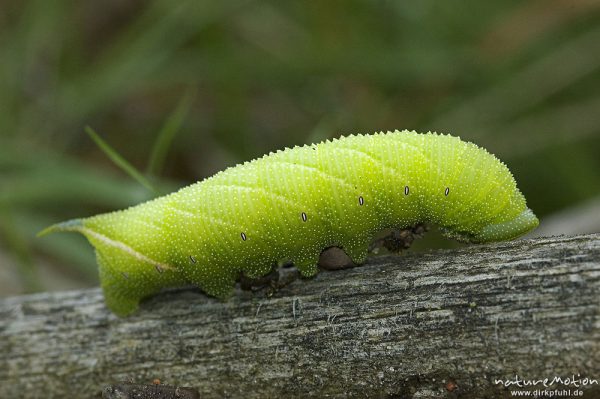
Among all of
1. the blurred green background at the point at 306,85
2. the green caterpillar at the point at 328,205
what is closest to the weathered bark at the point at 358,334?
the green caterpillar at the point at 328,205

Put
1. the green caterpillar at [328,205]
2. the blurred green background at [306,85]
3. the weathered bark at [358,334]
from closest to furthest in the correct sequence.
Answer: the weathered bark at [358,334], the green caterpillar at [328,205], the blurred green background at [306,85]

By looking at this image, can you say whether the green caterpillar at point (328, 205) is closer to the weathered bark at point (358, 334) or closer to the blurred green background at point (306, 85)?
the weathered bark at point (358, 334)

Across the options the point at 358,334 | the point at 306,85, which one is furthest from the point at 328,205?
the point at 306,85

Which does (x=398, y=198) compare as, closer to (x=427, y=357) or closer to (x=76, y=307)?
(x=427, y=357)

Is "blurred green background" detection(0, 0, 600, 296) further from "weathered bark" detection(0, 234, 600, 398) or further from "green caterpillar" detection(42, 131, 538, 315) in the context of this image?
"green caterpillar" detection(42, 131, 538, 315)

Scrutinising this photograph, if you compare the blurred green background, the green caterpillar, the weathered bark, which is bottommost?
the weathered bark

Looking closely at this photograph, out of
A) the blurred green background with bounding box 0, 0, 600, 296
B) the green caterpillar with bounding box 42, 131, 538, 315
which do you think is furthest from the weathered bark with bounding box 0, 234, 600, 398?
the blurred green background with bounding box 0, 0, 600, 296
